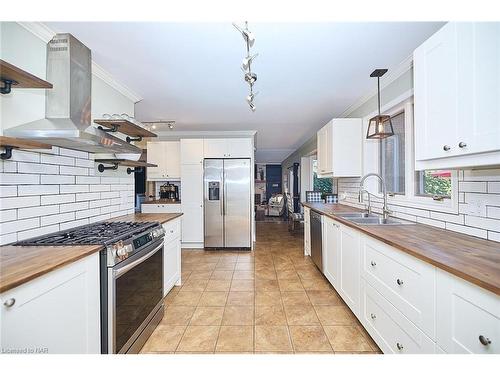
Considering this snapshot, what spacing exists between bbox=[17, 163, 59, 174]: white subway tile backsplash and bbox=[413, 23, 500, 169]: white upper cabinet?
105 inches

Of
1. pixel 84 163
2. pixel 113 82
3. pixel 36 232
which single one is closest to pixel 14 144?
pixel 36 232

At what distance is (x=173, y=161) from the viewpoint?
4.99 meters

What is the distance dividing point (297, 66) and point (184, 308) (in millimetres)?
2736

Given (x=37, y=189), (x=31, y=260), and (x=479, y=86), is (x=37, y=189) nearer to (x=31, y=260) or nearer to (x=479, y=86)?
(x=31, y=260)

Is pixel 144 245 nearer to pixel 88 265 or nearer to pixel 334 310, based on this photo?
pixel 88 265

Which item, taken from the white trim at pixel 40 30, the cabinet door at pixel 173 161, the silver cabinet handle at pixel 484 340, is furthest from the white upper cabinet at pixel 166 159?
the silver cabinet handle at pixel 484 340

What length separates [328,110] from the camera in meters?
3.90

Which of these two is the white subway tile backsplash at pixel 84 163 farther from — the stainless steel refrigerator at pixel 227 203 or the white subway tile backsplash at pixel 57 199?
the stainless steel refrigerator at pixel 227 203

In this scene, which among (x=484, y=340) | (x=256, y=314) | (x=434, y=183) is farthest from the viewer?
(x=256, y=314)

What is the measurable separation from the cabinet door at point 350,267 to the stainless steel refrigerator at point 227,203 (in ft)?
7.89

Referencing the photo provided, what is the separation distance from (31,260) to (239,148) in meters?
3.77

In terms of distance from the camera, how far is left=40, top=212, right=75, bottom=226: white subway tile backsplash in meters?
1.74

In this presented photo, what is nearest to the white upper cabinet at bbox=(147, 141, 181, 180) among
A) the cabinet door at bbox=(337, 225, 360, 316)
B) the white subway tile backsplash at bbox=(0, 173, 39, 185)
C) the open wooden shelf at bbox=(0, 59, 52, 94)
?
the white subway tile backsplash at bbox=(0, 173, 39, 185)
